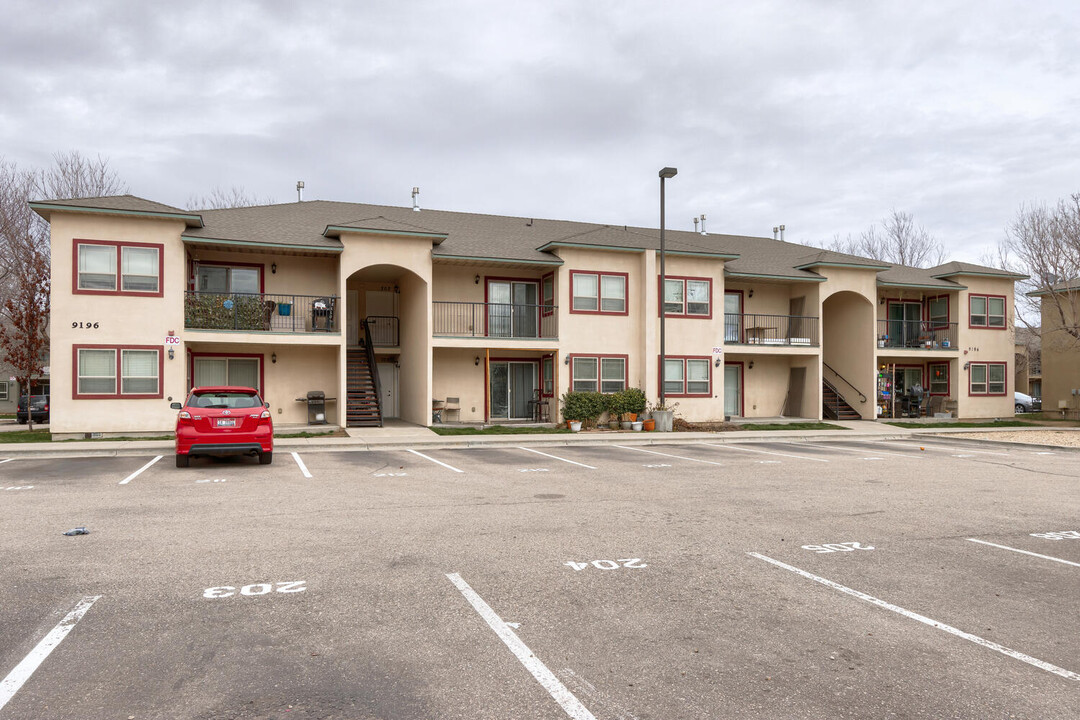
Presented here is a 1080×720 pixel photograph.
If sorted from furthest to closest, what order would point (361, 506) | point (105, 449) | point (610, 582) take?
point (105, 449) < point (361, 506) < point (610, 582)

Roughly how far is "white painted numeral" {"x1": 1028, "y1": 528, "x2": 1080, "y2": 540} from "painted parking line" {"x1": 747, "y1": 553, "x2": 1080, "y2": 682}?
335cm

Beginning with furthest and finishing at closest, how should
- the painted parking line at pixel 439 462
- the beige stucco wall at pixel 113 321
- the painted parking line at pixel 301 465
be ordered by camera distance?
the beige stucco wall at pixel 113 321 → the painted parking line at pixel 439 462 → the painted parking line at pixel 301 465

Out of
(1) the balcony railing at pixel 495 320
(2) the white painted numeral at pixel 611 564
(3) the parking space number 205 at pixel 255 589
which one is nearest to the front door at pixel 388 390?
(1) the balcony railing at pixel 495 320

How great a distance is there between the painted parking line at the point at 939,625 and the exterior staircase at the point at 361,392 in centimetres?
1691

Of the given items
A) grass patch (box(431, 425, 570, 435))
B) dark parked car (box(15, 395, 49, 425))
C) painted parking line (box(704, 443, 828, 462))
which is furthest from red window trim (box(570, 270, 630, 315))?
dark parked car (box(15, 395, 49, 425))

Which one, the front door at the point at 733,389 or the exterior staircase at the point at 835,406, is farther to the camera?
the exterior staircase at the point at 835,406

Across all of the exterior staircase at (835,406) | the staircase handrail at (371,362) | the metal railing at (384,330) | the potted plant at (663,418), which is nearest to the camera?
the staircase handrail at (371,362)

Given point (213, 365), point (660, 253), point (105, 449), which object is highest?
point (660, 253)

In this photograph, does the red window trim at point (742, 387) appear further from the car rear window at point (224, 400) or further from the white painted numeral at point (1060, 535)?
the white painted numeral at point (1060, 535)

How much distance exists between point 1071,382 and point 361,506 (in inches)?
1315

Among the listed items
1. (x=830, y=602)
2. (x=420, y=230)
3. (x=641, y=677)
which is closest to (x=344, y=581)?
(x=641, y=677)

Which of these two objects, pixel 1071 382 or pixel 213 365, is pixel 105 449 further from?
pixel 1071 382

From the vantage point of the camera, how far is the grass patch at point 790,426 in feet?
78.3

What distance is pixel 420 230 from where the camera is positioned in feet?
68.9
